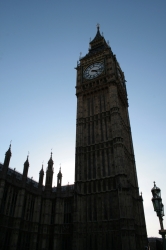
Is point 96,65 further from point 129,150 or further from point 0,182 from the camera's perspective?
point 0,182

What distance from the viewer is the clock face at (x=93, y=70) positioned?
58.8 meters

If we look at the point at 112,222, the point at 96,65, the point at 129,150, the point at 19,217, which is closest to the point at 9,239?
the point at 19,217

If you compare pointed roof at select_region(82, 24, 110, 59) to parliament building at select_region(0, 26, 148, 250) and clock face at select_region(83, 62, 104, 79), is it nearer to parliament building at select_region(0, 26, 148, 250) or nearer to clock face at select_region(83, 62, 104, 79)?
clock face at select_region(83, 62, 104, 79)

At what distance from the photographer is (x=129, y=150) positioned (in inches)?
2076

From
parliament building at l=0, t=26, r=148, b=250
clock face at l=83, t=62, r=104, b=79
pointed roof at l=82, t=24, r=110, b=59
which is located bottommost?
parliament building at l=0, t=26, r=148, b=250

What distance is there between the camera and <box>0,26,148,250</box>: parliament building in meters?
37.1

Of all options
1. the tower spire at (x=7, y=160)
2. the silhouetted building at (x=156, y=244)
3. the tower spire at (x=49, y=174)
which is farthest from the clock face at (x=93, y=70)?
the silhouetted building at (x=156, y=244)

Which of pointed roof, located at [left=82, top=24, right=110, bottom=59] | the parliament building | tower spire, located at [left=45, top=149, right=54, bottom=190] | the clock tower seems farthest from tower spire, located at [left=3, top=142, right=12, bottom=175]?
pointed roof, located at [left=82, top=24, right=110, bottom=59]

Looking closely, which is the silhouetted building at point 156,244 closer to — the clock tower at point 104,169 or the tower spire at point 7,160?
the clock tower at point 104,169

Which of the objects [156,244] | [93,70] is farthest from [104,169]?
[93,70]

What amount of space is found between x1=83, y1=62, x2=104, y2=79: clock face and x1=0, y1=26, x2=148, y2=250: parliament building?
6.09 m

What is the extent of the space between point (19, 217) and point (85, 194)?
1268 cm

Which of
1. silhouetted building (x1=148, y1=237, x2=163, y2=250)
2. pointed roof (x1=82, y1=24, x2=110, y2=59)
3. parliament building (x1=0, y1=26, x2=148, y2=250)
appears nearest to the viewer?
silhouetted building (x1=148, y1=237, x2=163, y2=250)

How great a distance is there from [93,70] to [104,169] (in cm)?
2772
